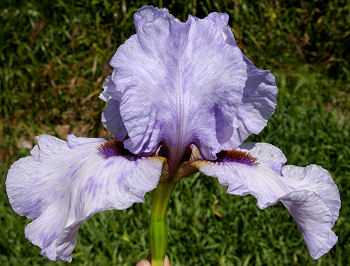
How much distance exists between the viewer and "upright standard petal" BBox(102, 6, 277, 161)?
1.13m

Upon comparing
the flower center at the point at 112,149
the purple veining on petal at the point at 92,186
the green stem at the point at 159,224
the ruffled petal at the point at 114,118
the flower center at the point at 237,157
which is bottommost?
the green stem at the point at 159,224

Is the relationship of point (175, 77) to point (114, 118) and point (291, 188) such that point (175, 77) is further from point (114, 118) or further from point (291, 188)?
point (291, 188)

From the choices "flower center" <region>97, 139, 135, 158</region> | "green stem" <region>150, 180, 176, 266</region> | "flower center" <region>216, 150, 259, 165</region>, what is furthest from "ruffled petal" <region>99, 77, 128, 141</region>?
"flower center" <region>216, 150, 259, 165</region>

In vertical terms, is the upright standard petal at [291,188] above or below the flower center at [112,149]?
below

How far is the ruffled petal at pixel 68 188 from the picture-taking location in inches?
41.0

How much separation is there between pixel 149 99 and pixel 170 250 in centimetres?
155

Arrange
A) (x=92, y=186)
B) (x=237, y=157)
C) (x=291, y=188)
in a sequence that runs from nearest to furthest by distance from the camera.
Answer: (x=92, y=186) → (x=291, y=188) → (x=237, y=157)

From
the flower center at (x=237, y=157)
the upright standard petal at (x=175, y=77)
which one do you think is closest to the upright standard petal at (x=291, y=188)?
the flower center at (x=237, y=157)

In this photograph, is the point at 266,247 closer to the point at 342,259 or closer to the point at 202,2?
the point at 342,259

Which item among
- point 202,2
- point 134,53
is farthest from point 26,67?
point 134,53

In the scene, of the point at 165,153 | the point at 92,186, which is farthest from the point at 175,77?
the point at 92,186

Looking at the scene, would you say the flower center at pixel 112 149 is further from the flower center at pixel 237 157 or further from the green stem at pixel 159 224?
the flower center at pixel 237 157

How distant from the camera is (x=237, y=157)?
1292 mm

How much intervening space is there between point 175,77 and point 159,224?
46 centimetres
